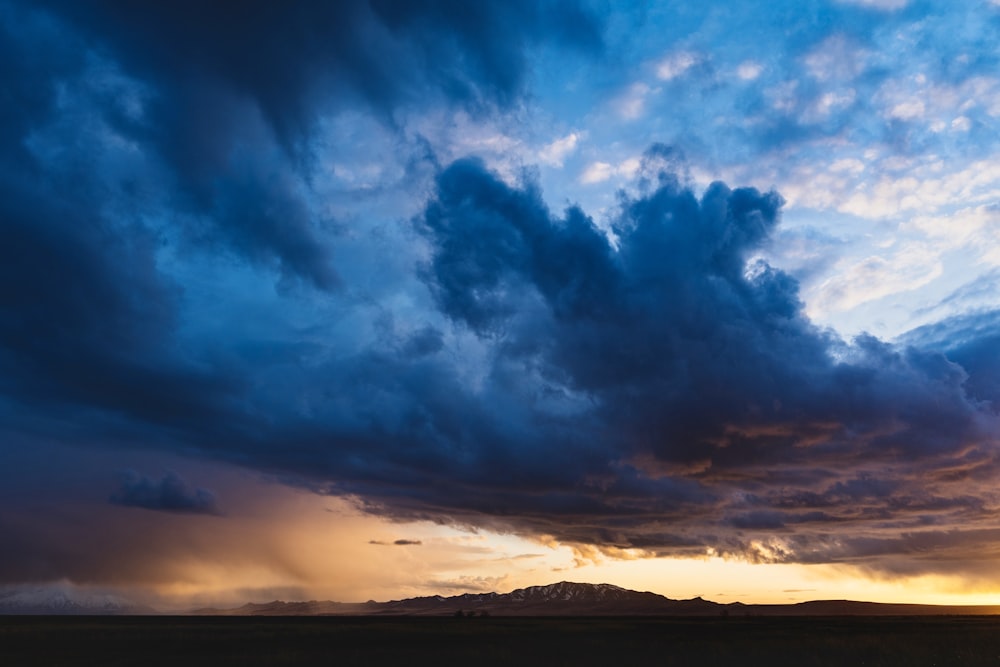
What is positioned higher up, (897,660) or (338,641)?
(338,641)

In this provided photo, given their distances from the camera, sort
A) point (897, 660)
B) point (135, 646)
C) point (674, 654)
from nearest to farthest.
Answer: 1. point (897, 660)
2. point (674, 654)
3. point (135, 646)

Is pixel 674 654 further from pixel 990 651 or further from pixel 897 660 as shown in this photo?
pixel 990 651

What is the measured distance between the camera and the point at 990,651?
64.6 metres

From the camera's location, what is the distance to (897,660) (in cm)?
5631

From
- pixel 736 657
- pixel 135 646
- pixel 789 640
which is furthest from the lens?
pixel 789 640

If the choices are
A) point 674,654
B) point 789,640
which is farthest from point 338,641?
point 789,640

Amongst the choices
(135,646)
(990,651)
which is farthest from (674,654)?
(135,646)

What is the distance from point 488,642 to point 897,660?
45498 millimetres

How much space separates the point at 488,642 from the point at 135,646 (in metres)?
40.0

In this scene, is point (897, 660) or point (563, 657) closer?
point (897, 660)

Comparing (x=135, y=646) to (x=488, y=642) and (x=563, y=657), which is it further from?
(x=563, y=657)

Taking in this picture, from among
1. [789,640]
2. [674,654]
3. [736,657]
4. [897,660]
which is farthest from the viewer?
[789,640]

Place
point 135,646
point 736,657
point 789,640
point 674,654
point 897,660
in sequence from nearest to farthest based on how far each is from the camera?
point 897,660 → point 736,657 → point 674,654 → point 135,646 → point 789,640

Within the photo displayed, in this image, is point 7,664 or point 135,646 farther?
point 135,646
